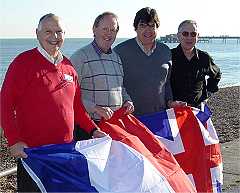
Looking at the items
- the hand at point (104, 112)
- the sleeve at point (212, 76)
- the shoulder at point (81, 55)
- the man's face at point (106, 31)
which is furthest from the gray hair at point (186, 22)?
the hand at point (104, 112)

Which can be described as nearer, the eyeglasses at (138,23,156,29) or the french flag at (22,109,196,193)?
the french flag at (22,109,196,193)

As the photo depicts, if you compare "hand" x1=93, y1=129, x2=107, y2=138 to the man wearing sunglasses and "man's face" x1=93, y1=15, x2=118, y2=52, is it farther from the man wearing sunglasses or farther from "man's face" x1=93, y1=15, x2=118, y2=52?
the man wearing sunglasses

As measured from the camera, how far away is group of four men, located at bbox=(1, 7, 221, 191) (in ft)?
12.4

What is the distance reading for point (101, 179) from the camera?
375 centimetres

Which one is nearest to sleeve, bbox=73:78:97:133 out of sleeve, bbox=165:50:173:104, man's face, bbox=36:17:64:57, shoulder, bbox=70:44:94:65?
shoulder, bbox=70:44:94:65

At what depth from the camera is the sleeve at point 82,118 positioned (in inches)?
167

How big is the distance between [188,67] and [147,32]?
0.87 meters

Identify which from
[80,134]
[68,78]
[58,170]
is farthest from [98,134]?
[58,170]

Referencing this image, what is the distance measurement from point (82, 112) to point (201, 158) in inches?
63.5

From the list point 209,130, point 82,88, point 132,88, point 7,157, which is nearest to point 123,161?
point 82,88

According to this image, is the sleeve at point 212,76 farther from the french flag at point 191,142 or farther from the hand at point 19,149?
the hand at point 19,149

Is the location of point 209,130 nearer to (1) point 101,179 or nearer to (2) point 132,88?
(2) point 132,88

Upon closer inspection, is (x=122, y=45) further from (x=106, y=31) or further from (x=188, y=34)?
(x=188, y=34)

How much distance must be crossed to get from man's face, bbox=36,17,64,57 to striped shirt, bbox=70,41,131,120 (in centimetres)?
59
